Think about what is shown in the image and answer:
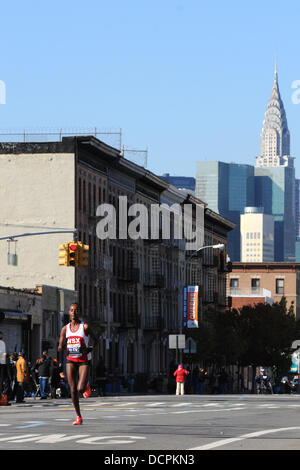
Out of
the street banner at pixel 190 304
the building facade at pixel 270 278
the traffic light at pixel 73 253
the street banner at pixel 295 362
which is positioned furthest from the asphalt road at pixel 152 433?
the building facade at pixel 270 278

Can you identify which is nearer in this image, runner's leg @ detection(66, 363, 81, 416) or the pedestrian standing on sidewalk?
runner's leg @ detection(66, 363, 81, 416)

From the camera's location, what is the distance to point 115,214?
7800cm

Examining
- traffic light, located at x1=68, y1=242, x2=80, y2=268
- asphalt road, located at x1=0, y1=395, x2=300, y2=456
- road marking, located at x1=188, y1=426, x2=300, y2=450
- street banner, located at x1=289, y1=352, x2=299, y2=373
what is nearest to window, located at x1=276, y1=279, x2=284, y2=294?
street banner, located at x1=289, y1=352, x2=299, y2=373

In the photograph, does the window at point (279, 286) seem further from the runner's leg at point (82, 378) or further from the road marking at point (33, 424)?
the runner's leg at point (82, 378)

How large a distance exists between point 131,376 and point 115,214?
1026 centimetres

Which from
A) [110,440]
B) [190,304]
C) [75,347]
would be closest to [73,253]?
[75,347]

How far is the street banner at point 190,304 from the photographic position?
8690cm

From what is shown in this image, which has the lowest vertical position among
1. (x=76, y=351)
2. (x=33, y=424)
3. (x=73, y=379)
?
(x=33, y=424)

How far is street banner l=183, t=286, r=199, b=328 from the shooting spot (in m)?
86.9

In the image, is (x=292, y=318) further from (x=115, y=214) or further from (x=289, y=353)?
(x=115, y=214)

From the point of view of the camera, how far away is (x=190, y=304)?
87875mm

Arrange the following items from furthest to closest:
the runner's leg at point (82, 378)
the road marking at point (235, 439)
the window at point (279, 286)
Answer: the window at point (279, 286) < the runner's leg at point (82, 378) < the road marking at point (235, 439)

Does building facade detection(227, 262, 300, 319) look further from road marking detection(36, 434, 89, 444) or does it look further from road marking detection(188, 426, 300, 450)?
road marking detection(36, 434, 89, 444)

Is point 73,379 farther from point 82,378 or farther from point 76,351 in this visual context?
point 76,351
